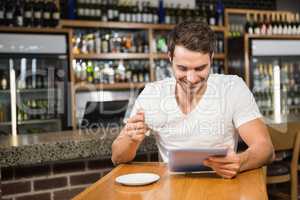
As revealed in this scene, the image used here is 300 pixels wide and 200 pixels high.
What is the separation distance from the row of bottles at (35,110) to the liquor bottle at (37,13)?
2.91ft

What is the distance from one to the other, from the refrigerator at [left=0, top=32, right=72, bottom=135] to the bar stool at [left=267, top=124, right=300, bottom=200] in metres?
2.53

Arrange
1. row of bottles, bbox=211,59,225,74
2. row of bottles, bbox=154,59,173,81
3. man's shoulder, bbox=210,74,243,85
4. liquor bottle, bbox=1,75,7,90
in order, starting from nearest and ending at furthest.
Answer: man's shoulder, bbox=210,74,243,85 → liquor bottle, bbox=1,75,7,90 → row of bottles, bbox=154,59,173,81 → row of bottles, bbox=211,59,225,74

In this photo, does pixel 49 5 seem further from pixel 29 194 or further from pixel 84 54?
pixel 29 194

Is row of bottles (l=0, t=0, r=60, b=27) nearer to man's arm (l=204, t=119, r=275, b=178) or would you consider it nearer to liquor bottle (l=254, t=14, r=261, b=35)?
liquor bottle (l=254, t=14, r=261, b=35)

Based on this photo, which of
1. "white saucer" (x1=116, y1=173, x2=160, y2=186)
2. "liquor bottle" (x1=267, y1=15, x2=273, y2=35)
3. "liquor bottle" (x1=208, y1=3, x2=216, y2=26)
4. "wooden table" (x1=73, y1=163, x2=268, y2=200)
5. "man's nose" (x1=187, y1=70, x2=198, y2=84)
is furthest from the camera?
"liquor bottle" (x1=267, y1=15, x2=273, y2=35)

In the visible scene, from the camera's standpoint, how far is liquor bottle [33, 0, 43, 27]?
427cm

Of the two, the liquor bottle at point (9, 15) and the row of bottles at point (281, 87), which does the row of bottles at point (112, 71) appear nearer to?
the liquor bottle at point (9, 15)

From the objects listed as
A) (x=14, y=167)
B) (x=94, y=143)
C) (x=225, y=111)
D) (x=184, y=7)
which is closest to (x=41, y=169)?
(x=14, y=167)

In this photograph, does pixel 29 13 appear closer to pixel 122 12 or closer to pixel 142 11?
pixel 122 12

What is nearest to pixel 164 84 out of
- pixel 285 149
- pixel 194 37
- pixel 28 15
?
pixel 194 37

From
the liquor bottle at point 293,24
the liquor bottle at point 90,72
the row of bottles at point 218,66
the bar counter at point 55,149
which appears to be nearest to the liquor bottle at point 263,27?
the liquor bottle at point 293,24

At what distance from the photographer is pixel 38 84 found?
4.20 metres

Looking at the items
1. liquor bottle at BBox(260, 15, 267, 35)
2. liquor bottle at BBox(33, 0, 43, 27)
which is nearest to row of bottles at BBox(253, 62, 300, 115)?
liquor bottle at BBox(260, 15, 267, 35)

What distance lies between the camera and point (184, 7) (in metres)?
5.32
